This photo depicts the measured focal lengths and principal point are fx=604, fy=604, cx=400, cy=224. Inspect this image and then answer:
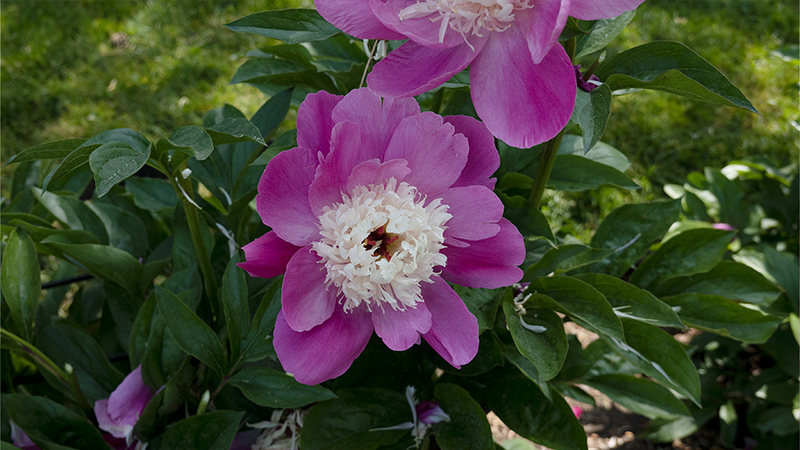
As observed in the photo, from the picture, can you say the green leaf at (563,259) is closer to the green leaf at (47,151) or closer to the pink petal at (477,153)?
the pink petal at (477,153)

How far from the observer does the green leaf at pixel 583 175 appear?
2.56 feet

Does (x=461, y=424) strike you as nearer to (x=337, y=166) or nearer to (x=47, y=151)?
(x=337, y=166)

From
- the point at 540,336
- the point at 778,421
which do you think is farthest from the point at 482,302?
the point at 778,421

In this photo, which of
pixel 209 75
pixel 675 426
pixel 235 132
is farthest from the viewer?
pixel 209 75

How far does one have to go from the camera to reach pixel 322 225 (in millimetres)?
490

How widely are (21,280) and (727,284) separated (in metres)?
0.96

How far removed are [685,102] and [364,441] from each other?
Answer: 2.12m

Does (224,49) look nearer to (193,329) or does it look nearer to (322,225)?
(193,329)

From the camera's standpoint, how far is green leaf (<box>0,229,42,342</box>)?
0.73 metres

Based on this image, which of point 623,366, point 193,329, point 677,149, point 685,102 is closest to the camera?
point 193,329

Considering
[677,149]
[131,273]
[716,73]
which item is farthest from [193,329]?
[677,149]

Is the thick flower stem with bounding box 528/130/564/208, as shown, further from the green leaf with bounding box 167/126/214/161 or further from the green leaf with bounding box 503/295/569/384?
the green leaf with bounding box 167/126/214/161

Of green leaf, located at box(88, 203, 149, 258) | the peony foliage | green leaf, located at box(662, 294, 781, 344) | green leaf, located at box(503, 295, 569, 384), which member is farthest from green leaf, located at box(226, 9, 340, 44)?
green leaf, located at box(662, 294, 781, 344)

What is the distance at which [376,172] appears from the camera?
0.49m
